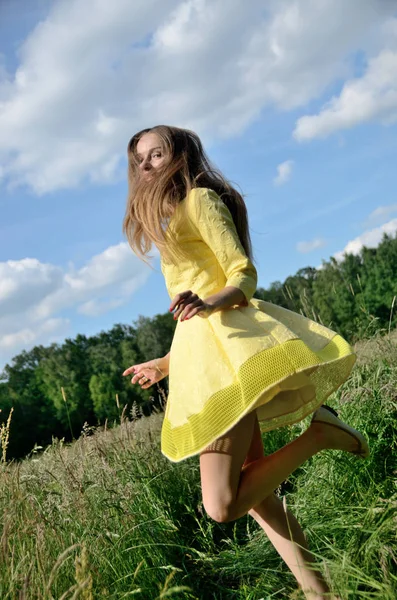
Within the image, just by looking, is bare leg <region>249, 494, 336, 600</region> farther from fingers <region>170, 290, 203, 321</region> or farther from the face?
the face

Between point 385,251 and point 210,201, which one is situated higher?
point 385,251

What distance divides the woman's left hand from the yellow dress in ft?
0.48

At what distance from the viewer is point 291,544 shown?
224cm

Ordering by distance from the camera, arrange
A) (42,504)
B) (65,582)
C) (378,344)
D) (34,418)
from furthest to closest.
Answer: (34,418) → (378,344) → (42,504) → (65,582)

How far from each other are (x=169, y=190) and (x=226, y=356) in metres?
0.81

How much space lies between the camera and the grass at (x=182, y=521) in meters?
2.27

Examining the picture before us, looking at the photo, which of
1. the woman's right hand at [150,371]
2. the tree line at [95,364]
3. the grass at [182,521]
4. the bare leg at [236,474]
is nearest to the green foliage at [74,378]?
Answer: the tree line at [95,364]

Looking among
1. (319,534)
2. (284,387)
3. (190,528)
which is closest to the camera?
(284,387)

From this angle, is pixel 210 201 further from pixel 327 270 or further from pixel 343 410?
pixel 327 270

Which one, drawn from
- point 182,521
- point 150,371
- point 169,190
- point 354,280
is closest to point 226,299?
point 169,190

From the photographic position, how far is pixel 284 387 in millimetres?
2131

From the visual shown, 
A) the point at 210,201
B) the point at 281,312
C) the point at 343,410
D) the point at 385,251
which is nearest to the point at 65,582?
the point at 281,312

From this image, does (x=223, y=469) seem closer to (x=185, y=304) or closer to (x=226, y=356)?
(x=226, y=356)

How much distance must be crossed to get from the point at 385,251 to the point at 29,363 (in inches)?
736
